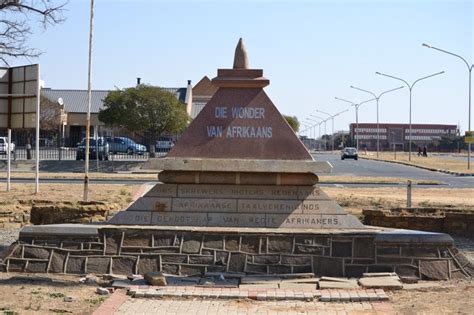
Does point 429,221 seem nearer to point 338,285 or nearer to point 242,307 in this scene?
point 338,285

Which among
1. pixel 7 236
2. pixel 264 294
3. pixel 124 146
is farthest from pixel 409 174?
pixel 264 294

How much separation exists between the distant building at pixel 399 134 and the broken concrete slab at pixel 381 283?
5067 inches

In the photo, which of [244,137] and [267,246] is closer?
[267,246]

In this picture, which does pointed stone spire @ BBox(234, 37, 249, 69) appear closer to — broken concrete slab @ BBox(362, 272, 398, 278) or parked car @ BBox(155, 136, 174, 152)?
broken concrete slab @ BBox(362, 272, 398, 278)

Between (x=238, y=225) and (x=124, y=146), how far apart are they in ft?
157

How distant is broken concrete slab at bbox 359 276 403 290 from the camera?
10883 mm

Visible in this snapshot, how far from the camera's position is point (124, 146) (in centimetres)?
6006

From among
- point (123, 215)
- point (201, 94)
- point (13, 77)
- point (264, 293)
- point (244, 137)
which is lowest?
point (264, 293)

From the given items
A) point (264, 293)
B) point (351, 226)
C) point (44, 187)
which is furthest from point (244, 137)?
point (44, 187)

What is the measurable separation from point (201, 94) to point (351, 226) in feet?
340

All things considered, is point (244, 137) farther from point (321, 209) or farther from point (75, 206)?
point (75, 206)

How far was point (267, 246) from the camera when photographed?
1216 centimetres

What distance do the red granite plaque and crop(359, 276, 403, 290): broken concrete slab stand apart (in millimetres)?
2736

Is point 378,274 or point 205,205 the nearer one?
point 378,274
